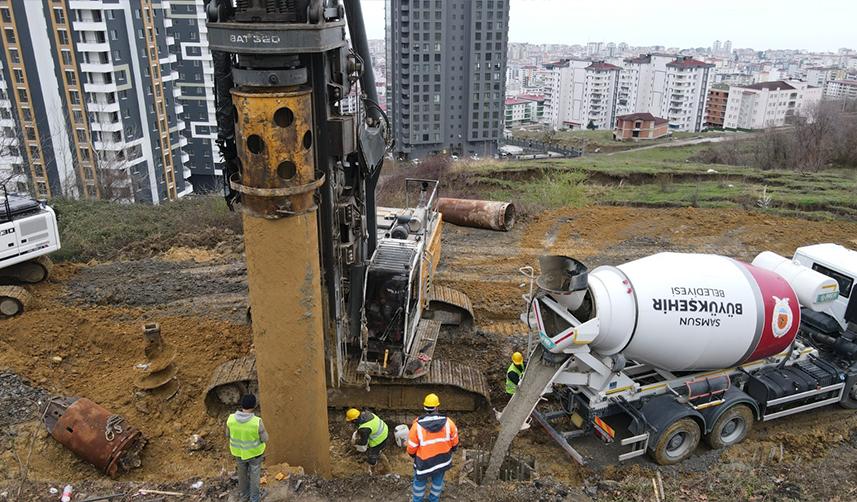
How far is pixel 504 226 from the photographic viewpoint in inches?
669

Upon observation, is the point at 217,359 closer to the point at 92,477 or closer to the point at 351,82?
the point at 92,477

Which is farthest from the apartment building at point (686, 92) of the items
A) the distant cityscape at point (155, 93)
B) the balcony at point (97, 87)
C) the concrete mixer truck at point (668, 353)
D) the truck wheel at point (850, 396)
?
the concrete mixer truck at point (668, 353)

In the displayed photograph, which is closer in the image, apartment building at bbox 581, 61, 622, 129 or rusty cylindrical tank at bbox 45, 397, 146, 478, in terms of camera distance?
rusty cylindrical tank at bbox 45, 397, 146, 478

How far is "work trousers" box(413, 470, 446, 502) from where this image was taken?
23.7 feet

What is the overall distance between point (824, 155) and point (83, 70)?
4444 cm

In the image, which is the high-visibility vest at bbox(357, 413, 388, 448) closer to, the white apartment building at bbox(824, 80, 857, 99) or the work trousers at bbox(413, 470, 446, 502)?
the work trousers at bbox(413, 470, 446, 502)

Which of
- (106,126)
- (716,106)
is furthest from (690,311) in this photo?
(716,106)

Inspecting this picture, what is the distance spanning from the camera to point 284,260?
6441 mm

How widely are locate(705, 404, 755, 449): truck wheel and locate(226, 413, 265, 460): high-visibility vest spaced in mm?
6540

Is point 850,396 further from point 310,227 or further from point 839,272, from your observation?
point 310,227

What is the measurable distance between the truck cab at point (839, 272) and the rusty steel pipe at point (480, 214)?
7396 millimetres

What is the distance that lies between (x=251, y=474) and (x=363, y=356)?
9.39ft

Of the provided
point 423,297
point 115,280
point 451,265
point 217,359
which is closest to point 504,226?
point 451,265

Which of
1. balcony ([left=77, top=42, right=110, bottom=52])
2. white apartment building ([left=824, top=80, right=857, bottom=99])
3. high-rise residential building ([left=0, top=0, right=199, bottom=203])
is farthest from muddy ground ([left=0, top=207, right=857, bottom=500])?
white apartment building ([left=824, top=80, right=857, bottom=99])
